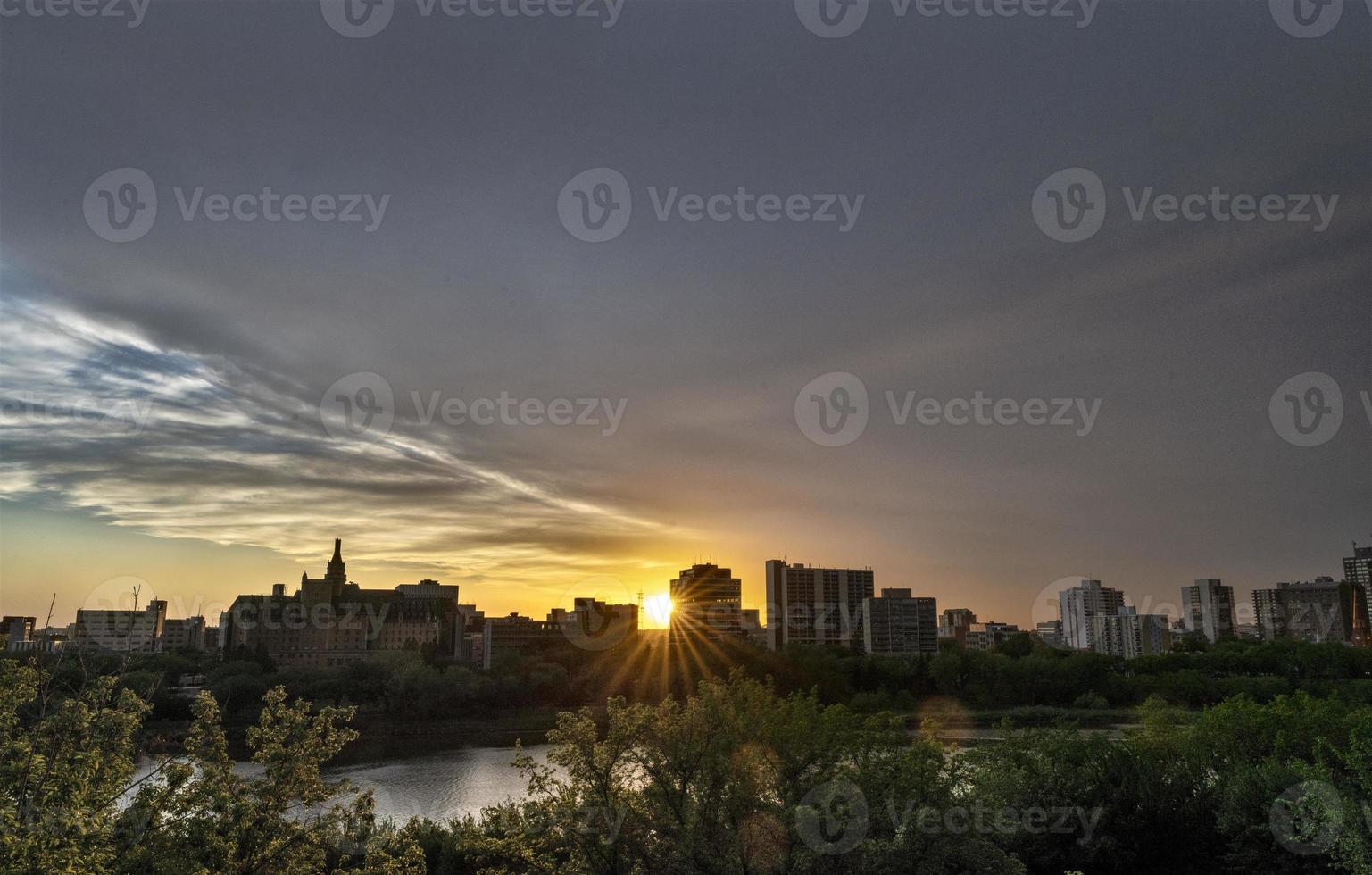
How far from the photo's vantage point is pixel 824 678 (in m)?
80.9

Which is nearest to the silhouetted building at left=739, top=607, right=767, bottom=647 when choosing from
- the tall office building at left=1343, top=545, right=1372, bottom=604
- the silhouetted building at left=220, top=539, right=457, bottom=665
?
the silhouetted building at left=220, top=539, right=457, bottom=665

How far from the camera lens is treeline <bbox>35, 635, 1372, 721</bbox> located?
6681cm

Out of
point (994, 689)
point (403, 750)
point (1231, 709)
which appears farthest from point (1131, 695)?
point (403, 750)

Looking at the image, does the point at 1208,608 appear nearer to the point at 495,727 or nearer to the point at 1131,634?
the point at 1131,634

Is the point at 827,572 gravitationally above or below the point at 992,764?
above

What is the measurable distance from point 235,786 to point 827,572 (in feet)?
492

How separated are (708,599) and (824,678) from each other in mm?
86290

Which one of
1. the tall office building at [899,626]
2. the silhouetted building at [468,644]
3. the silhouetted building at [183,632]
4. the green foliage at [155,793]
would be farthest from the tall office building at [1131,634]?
the green foliage at [155,793]

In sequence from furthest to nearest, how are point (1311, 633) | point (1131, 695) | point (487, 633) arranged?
point (1311, 633), point (487, 633), point (1131, 695)

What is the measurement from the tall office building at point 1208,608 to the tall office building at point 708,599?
80385 millimetres

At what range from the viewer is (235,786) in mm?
14664

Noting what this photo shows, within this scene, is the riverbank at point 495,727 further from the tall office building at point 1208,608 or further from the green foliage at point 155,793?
the tall office building at point 1208,608

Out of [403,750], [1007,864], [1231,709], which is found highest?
[1231,709]

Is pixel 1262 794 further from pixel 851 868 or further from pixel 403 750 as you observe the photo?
pixel 403 750
